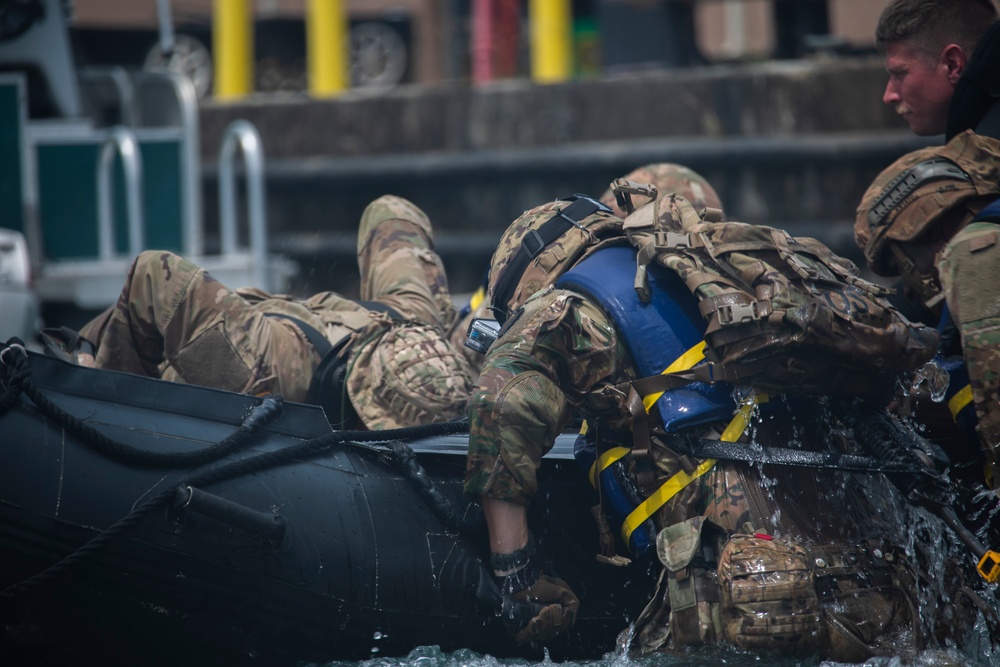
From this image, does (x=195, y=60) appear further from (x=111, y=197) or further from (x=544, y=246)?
(x=544, y=246)

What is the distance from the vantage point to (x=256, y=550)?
2.81m

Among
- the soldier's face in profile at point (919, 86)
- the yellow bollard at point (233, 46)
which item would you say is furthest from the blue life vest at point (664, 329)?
the yellow bollard at point (233, 46)

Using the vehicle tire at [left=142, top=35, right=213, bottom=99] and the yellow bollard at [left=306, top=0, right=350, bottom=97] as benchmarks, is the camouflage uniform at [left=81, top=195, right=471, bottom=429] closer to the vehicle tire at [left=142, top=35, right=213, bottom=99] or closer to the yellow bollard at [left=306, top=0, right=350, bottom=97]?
the yellow bollard at [left=306, top=0, right=350, bottom=97]

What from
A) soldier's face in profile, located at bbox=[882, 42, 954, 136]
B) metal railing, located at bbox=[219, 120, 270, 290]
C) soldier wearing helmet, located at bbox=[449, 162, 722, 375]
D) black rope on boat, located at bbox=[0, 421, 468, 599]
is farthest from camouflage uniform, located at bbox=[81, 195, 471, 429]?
metal railing, located at bbox=[219, 120, 270, 290]

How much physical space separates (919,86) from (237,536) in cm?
210

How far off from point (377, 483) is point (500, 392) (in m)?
0.52

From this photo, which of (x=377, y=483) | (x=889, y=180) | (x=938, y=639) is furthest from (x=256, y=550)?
(x=889, y=180)

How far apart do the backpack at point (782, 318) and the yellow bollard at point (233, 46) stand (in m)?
7.67

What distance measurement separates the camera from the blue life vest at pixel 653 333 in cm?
272

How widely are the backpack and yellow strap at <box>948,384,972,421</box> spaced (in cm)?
19

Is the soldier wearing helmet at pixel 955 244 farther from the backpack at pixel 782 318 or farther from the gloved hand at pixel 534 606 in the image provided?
the gloved hand at pixel 534 606

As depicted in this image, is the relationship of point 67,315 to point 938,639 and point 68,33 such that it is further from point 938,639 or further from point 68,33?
point 938,639

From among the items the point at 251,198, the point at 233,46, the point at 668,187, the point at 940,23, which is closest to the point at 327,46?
the point at 233,46

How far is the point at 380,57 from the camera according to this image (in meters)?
13.9
